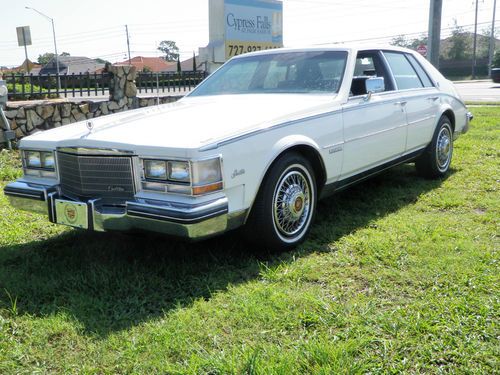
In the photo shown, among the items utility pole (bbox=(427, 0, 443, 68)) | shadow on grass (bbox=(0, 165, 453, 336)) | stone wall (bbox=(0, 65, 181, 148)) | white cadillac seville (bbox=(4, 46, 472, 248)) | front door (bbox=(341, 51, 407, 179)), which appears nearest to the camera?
shadow on grass (bbox=(0, 165, 453, 336))

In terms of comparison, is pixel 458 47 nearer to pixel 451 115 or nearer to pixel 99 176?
pixel 451 115

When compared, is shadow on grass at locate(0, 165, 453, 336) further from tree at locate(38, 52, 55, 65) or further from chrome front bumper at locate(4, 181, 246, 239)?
tree at locate(38, 52, 55, 65)

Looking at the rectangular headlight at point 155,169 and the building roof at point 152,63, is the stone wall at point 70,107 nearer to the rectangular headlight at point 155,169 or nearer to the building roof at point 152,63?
the rectangular headlight at point 155,169

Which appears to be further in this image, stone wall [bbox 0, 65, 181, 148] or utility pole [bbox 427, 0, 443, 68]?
utility pole [bbox 427, 0, 443, 68]

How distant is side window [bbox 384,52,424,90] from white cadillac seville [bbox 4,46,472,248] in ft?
0.08

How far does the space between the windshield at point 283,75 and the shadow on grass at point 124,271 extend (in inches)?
47.0

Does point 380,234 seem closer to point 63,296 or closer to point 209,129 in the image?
point 209,129

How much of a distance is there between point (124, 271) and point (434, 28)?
11.3m

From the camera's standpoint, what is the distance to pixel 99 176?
3.31 meters

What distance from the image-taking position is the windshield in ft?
14.3

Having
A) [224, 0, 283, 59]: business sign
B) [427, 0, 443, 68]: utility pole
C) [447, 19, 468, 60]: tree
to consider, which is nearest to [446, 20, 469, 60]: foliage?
[447, 19, 468, 60]: tree

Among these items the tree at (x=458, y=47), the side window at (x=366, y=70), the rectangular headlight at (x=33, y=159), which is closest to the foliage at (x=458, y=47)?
the tree at (x=458, y=47)

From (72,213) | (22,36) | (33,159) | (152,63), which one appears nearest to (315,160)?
(72,213)

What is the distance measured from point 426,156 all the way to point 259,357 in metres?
3.96
